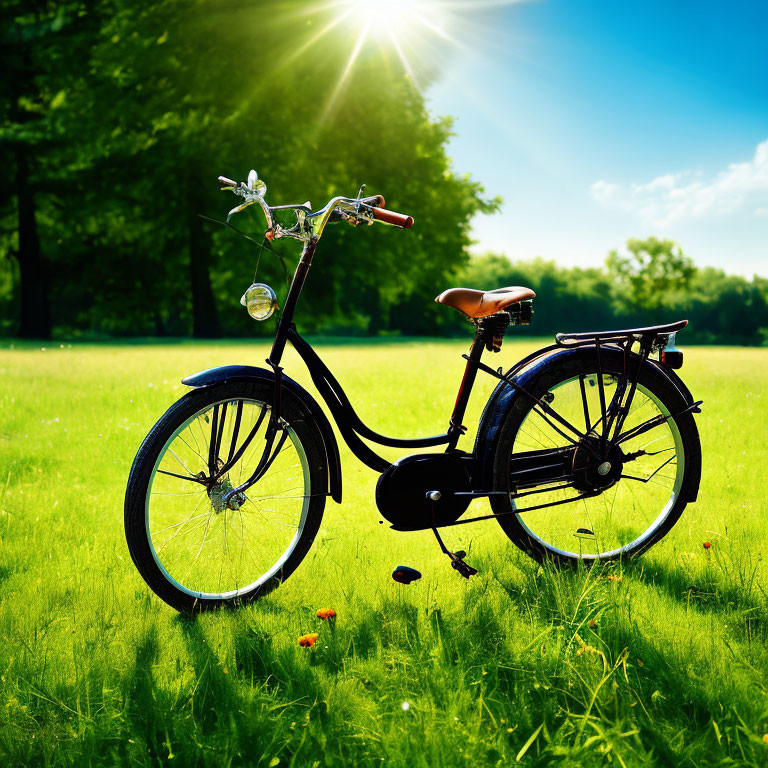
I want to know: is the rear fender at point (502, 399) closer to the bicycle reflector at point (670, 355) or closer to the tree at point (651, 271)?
the bicycle reflector at point (670, 355)

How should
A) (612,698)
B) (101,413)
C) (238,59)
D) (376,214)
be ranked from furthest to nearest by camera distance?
1. (238,59)
2. (101,413)
3. (376,214)
4. (612,698)

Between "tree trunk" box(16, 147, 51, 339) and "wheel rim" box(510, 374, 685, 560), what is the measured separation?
2349cm

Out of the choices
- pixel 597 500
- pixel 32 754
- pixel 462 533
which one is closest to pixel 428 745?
pixel 32 754

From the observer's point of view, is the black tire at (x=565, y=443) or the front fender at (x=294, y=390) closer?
the front fender at (x=294, y=390)

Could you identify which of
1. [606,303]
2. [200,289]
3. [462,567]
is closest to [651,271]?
[606,303]

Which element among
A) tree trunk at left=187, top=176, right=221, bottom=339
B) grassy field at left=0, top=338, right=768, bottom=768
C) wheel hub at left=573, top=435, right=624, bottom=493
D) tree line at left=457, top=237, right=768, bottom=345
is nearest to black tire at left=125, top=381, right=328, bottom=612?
grassy field at left=0, top=338, right=768, bottom=768

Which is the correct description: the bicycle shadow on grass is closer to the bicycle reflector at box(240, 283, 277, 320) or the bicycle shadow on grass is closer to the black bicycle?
the black bicycle

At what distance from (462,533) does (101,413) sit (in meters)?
4.65

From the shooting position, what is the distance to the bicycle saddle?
3139 mm

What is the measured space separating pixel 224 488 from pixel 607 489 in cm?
197

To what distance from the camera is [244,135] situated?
2194 cm

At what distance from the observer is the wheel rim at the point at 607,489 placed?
11.1 feet

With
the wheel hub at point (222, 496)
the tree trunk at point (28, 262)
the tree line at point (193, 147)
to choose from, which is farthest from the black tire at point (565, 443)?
the tree trunk at point (28, 262)

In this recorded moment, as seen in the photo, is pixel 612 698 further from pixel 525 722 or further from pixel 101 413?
pixel 101 413
